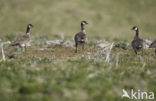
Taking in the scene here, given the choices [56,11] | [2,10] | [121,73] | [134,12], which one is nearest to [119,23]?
[134,12]

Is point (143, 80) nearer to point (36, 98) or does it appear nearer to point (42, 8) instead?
point (36, 98)

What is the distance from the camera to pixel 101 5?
166875 mm

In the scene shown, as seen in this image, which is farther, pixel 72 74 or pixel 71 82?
pixel 72 74

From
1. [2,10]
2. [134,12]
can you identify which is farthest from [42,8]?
[134,12]

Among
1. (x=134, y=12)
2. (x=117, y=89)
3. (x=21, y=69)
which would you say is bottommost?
(x=117, y=89)

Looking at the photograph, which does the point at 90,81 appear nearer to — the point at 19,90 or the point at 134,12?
the point at 19,90

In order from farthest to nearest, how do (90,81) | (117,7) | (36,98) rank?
(117,7) → (90,81) → (36,98)

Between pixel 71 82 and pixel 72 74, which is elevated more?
pixel 72 74

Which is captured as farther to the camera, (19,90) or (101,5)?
(101,5)

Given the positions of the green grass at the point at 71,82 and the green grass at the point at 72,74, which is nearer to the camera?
the green grass at the point at 71,82

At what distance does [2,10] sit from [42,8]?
18.9 metres

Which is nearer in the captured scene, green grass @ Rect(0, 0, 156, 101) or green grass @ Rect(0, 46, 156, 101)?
green grass @ Rect(0, 46, 156, 101)

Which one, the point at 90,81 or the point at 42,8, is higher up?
the point at 42,8

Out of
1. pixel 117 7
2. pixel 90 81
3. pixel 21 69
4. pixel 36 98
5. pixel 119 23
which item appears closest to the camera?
pixel 36 98
